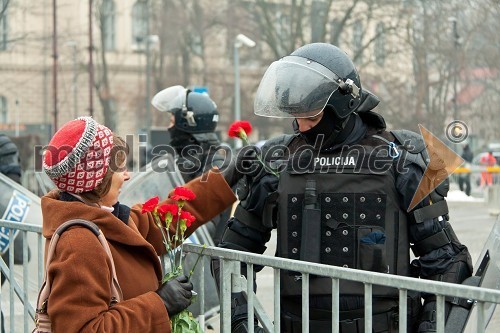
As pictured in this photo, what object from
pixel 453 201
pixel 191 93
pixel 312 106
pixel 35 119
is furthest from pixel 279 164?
pixel 35 119

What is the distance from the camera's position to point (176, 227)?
323 centimetres

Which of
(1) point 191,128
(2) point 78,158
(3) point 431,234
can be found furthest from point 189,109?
(2) point 78,158

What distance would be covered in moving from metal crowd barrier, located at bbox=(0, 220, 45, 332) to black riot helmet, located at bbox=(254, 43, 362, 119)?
3.66 feet

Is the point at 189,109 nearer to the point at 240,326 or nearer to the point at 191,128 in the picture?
the point at 191,128

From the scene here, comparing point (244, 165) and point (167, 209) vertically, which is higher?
point (244, 165)

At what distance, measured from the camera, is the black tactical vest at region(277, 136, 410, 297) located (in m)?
3.18

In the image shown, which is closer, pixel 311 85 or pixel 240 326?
pixel 240 326

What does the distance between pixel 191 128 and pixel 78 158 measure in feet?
12.0

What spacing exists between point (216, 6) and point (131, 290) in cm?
3312

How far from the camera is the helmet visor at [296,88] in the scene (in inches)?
131

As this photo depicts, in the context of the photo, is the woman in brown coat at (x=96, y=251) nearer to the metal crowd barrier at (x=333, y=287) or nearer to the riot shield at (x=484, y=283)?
the metal crowd barrier at (x=333, y=287)

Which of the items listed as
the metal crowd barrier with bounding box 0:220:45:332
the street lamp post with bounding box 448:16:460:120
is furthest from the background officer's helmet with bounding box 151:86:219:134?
the street lamp post with bounding box 448:16:460:120

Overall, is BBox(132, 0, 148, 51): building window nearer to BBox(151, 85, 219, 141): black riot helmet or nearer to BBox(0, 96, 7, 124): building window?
BBox(0, 96, 7, 124): building window

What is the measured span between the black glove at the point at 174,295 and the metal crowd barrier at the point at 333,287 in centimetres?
23
